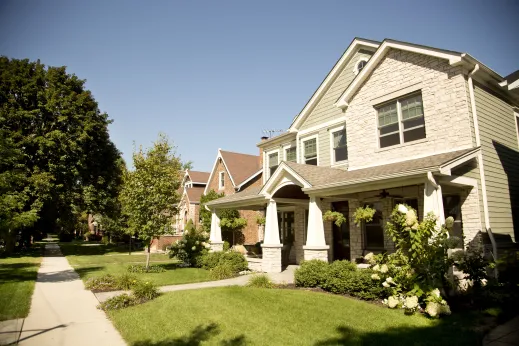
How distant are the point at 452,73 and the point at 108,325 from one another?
11954 mm

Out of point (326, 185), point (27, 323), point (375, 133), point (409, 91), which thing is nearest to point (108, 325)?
point (27, 323)

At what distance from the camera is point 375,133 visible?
490 inches

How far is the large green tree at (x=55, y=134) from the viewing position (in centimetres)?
2272

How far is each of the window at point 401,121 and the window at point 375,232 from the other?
2.57 m

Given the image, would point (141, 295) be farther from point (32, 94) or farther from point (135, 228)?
point (32, 94)

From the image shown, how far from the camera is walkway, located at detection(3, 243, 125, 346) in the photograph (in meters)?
5.97

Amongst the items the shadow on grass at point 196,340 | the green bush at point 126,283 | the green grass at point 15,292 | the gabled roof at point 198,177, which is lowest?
the green grass at point 15,292

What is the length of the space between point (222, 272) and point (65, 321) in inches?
264

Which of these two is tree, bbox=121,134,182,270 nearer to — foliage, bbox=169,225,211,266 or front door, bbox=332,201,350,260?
foliage, bbox=169,225,211,266

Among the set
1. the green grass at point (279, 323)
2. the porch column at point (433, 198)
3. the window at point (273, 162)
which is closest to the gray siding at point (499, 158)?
the porch column at point (433, 198)

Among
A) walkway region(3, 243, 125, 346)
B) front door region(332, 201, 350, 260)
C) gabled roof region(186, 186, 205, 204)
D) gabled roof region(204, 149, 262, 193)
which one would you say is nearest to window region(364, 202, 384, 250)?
front door region(332, 201, 350, 260)

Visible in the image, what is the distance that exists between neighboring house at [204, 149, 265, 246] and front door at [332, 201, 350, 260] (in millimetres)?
6413

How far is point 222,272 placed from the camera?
1326cm

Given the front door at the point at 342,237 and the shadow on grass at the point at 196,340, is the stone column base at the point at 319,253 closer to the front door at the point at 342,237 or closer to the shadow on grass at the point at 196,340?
the front door at the point at 342,237
